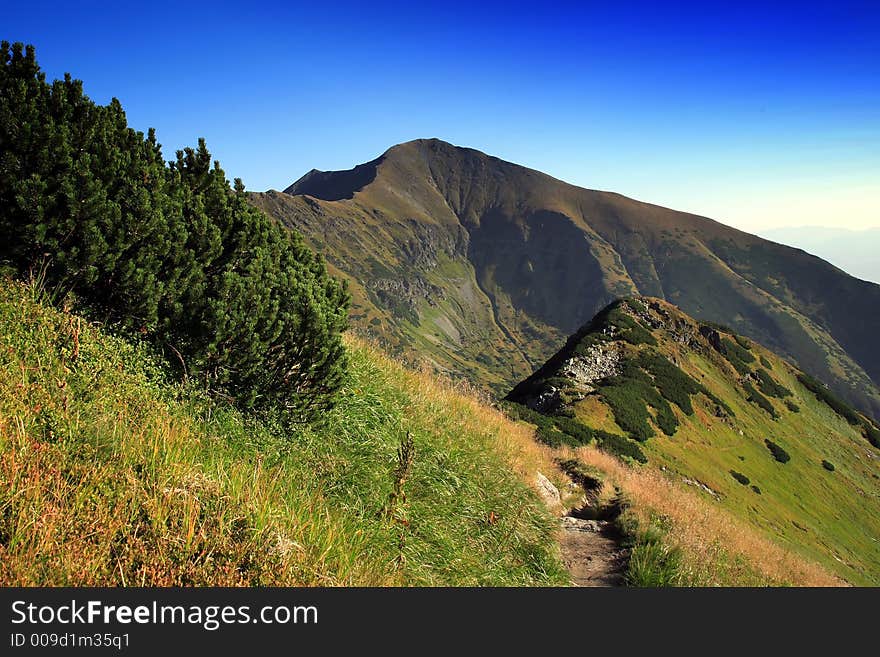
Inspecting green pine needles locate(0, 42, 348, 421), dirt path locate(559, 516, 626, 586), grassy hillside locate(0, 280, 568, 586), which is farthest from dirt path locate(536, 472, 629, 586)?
green pine needles locate(0, 42, 348, 421)

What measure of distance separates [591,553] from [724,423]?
56153 millimetres

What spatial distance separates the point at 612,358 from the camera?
2132 inches

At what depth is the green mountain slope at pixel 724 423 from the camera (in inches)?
1555

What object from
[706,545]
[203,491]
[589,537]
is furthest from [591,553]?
[203,491]

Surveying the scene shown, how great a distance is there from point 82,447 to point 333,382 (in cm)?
325

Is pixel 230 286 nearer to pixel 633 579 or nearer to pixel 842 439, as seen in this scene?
pixel 633 579

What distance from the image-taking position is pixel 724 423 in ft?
182

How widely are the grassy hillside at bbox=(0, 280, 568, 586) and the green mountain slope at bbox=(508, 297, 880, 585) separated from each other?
15.1m

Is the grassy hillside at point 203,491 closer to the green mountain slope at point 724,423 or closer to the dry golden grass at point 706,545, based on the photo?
the dry golden grass at point 706,545

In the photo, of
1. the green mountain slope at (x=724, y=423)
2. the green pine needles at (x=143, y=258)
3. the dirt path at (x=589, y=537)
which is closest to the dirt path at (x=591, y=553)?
the dirt path at (x=589, y=537)

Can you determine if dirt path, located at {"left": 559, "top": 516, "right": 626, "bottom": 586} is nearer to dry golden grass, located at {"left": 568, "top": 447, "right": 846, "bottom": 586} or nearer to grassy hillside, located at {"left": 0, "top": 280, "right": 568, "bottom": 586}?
grassy hillside, located at {"left": 0, "top": 280, "right": 568, "bottom": 586}

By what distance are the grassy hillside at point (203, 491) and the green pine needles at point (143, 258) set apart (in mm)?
532

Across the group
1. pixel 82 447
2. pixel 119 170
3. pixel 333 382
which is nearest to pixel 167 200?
pixel 119 170

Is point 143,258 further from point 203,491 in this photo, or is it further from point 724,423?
point 724,423
